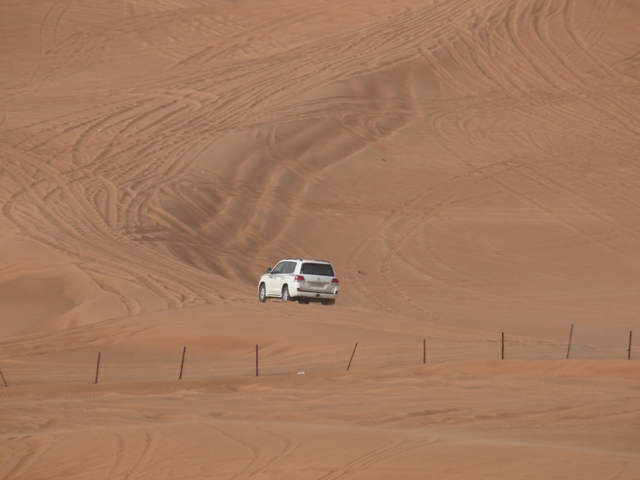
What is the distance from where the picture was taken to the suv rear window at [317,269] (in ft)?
72.0

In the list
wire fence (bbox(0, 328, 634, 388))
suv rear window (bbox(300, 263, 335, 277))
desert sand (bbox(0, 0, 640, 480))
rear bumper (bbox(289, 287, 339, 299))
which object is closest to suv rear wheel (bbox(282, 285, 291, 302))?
rear bumper (bbox(289, 287, 339, 299))

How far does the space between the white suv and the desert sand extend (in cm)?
123

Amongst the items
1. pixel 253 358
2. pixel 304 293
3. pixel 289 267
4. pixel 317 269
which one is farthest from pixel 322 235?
pixel 253 358

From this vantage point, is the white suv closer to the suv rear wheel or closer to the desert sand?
the suv rear wheel

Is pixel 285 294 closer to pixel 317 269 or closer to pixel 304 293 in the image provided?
pixel 304 293

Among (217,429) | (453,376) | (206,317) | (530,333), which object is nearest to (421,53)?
(530,333)

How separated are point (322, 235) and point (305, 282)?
9.12 m

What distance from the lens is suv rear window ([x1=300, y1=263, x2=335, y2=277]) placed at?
22.0 m

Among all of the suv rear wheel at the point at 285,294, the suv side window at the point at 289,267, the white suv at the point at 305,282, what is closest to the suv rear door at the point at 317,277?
the white suv at the point at 305,282

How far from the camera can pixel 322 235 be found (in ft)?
102

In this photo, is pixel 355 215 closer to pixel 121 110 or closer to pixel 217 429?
pixel 121 110

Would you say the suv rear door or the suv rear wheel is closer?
the suv rear door

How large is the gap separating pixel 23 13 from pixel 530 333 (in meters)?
47.9

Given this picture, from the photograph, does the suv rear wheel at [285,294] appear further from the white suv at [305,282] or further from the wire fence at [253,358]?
the wire fence at [253,358]
